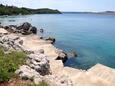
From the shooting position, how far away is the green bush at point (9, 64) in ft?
43.0

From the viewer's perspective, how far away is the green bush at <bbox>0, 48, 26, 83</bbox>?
13.1 m

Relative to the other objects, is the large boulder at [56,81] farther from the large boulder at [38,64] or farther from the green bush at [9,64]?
the large boulder at [38,64]

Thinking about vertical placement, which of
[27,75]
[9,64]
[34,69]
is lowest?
[34,69]

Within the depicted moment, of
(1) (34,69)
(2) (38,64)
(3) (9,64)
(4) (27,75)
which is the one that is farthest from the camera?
(2) (38,64)

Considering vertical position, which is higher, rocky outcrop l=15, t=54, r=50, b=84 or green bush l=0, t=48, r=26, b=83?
green bush l=0, t=48, r=26, b=83

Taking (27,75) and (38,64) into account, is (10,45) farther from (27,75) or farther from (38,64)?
(27,75)

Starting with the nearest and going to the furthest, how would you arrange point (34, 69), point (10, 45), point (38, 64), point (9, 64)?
point (9, 64) < point (34, 69) < point (38, 64) < point (10, 45)

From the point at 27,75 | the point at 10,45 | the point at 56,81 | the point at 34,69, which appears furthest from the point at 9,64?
the point at 10,45

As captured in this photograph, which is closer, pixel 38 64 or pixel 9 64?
pixel 9 64

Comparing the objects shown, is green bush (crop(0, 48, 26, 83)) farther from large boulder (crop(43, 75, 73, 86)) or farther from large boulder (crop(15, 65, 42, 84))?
large boulder (crop(43, 75, 73, 86))

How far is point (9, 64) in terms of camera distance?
1473 cm

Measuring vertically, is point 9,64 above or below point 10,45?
above

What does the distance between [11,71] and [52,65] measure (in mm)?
10639

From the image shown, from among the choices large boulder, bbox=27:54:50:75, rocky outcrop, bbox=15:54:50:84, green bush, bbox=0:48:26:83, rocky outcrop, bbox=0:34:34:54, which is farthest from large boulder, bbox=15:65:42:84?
rocky outcrop, bbox=0:34:34:54
